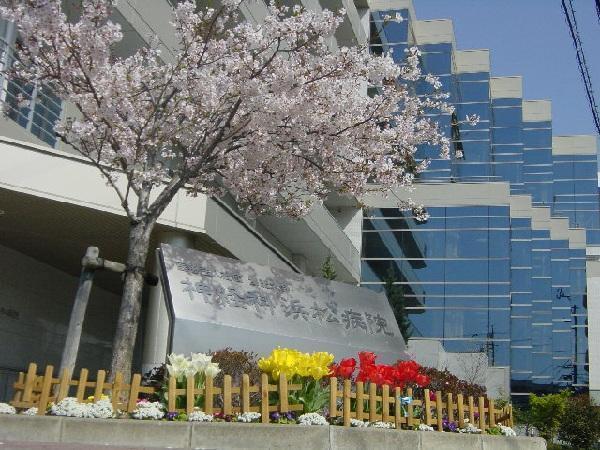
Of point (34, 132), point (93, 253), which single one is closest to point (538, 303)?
point (34, 132)

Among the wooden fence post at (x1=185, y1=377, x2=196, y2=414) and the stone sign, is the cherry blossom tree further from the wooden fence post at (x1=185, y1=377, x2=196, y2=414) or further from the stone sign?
the wooden fence post at (x1=185, y1=377, x2=196, y2=414)

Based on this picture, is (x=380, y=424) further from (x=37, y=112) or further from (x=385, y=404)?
(x=37, y=112)

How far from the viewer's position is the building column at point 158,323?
17331 millimetres

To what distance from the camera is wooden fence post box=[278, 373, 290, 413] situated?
32.4 feet

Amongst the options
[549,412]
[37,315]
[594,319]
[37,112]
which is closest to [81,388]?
[37,112]

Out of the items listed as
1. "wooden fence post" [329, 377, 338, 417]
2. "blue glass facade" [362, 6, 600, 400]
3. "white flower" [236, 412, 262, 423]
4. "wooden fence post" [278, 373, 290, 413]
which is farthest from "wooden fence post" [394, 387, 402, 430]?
"blue glass facade" [362, 6, 600, 400]

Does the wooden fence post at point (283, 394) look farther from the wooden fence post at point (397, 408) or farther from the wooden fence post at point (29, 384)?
the wooden fence post at point (29, 384)

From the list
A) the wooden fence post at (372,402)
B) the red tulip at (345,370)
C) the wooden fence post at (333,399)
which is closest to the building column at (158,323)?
the red tulip at (345,370)

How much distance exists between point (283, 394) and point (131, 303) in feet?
8.95

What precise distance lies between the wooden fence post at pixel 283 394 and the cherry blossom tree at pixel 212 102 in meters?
2.46

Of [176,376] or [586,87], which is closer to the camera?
[176,376]

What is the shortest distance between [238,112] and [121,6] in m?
5.22

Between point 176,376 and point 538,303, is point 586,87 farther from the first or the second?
point 538,303

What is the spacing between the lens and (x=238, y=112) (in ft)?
42.8
